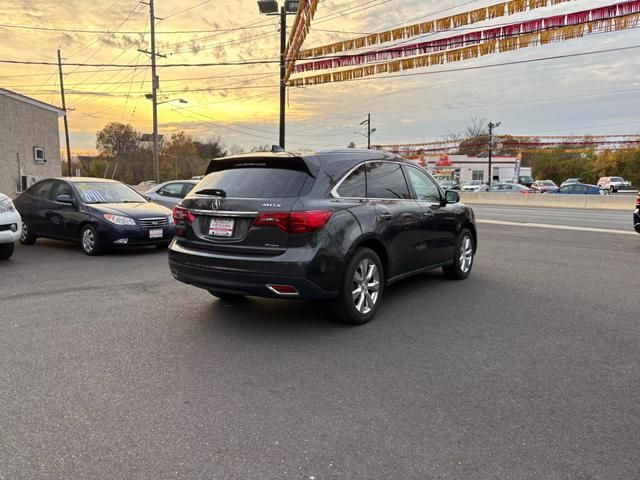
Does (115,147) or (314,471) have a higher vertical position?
(115,147)

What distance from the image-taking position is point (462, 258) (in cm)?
712

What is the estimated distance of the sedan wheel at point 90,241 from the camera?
29.3ft

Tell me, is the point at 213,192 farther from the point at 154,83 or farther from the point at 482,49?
the point at 154,83

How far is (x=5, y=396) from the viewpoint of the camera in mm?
3391

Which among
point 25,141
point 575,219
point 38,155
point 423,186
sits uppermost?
point 25,141

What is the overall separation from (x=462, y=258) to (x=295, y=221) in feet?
11.5

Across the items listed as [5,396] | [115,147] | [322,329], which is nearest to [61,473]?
[5,396]

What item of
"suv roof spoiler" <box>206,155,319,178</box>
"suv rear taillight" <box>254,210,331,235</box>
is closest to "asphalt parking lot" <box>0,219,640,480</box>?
"suv rear taillight" <box>254,210,331,235</box>

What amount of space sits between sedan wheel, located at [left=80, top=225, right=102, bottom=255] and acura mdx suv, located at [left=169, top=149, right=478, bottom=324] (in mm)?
4256

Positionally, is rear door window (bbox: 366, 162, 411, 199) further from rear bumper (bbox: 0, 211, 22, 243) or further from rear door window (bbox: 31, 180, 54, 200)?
rear door window (bbox: 31, 180, 54, 200)

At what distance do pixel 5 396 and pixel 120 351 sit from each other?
3.18 ft

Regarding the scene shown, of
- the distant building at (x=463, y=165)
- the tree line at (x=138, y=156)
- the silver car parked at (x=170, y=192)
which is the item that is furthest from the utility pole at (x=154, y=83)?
the distant building at (x=463, y=165)

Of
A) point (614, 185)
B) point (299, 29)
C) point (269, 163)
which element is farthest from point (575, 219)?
point (614, 185)

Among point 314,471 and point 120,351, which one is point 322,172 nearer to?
point 120,351
